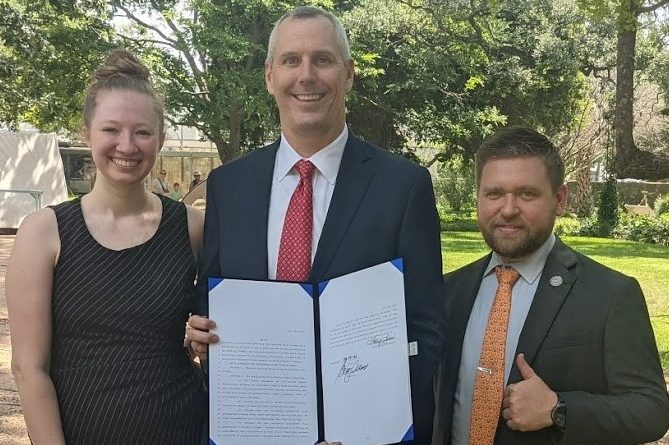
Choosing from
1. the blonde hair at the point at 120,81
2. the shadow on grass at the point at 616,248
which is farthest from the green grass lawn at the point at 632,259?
the blonde hair at the point at 120,81

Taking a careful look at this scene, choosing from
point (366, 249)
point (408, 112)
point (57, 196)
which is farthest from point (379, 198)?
point (408, 112)

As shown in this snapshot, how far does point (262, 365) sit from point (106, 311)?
0.54 meters

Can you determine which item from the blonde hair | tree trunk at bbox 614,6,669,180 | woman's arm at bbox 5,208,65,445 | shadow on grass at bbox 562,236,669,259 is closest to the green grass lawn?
shadow on grass at bbox 562,236,669,259

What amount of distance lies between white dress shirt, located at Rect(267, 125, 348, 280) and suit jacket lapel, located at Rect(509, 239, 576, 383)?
68 cm

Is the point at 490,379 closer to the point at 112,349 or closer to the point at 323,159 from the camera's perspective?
the point at 323,159

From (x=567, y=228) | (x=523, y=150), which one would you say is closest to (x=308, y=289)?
(x=523, y=150)

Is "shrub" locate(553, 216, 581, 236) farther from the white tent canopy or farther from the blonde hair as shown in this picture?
the blonde hair

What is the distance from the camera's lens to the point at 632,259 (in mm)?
15195

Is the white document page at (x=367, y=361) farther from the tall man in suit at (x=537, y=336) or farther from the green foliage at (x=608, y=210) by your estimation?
the green foliage at (x=608, y=210)

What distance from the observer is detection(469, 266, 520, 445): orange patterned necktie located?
221cm

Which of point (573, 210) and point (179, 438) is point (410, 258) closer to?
point (179, 438)

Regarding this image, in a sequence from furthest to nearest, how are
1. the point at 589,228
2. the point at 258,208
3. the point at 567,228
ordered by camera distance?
the point at 567,228
the point at 589,228
the point at 258,208

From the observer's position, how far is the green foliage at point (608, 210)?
21.3 m

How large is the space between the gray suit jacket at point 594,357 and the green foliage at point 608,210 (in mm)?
20157
